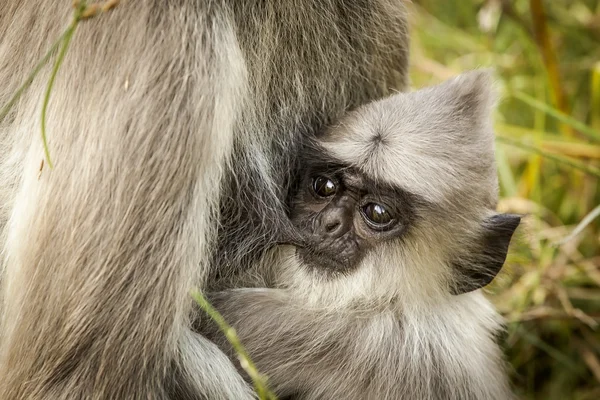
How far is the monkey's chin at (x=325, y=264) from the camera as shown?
209cm

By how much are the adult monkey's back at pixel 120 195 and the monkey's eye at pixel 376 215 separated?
355 mm

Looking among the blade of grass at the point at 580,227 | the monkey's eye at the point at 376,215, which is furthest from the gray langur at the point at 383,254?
the blade of grass at the point at 580,227

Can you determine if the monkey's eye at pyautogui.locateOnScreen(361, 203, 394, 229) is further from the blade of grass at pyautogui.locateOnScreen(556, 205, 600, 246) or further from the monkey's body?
the blade of grass at pyautogui.locateOnScreen(556, 205, 600, 246)

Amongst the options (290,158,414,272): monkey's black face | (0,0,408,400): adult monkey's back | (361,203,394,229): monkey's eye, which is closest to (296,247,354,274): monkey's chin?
(290,158,414,272): monkey's black face

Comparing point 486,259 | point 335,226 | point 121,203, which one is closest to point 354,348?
point 335,226

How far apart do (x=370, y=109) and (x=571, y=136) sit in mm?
1706

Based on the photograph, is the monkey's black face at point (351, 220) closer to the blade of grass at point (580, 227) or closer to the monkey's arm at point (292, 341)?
the monkey's arm at point (292, 341)

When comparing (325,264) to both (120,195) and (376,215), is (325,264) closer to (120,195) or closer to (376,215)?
(376,215)

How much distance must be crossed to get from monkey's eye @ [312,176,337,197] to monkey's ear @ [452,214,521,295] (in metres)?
0.38

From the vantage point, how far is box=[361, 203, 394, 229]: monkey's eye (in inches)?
81.6

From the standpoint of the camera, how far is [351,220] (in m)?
2.09

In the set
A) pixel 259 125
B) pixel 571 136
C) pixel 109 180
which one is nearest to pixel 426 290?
pixel 259 125

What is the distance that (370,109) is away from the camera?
213 cm

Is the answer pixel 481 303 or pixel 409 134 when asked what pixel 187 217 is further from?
pixel 481 303
